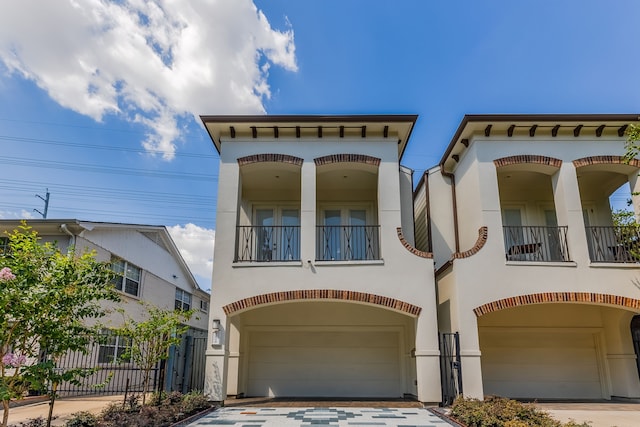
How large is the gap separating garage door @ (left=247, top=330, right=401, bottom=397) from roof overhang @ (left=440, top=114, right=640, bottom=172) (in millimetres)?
6416

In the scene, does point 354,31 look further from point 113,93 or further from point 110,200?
point 110,200

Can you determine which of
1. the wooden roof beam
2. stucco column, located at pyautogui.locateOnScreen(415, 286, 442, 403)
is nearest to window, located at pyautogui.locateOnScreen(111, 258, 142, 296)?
stucco column, located at pyautogui.locateOnScreen(415, 286, 442, 403)

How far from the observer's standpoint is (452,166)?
12914mm

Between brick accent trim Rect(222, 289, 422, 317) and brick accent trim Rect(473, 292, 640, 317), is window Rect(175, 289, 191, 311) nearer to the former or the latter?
brick accent trim Rect(222, 289, 422, 317)

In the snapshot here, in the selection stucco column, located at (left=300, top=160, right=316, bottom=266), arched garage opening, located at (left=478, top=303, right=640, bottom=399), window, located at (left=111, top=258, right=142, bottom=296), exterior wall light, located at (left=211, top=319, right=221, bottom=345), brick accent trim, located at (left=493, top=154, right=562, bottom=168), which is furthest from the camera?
window, located at (left=111, top=258, right=142, bottom=296)

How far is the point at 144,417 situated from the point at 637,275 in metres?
11.7

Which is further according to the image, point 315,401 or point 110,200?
point 110,200

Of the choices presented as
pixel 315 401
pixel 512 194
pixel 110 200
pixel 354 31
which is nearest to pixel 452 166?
pixel 512 194

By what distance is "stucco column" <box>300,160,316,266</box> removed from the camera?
10.7 metres

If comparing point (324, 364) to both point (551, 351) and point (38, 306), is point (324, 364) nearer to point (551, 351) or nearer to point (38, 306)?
point (551, 351)

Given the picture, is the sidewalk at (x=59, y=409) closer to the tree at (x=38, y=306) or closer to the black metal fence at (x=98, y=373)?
the black metal fence at (x=98, y=373)

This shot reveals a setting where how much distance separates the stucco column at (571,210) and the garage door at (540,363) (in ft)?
9.61

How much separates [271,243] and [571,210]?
8.34 meters

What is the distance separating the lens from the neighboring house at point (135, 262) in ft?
39.7
